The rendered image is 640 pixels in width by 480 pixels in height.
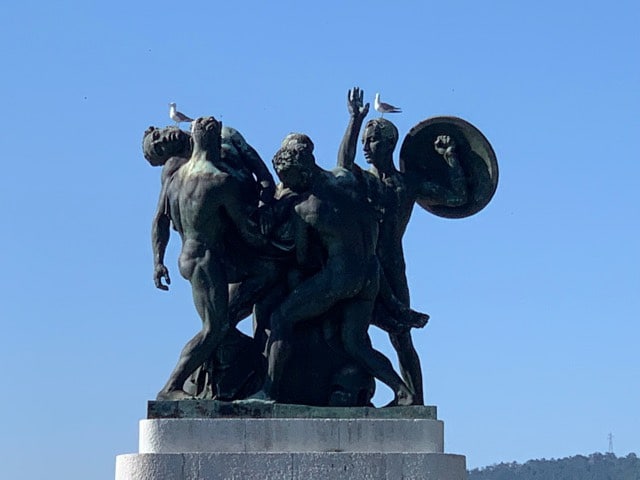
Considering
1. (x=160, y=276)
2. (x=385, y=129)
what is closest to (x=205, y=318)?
(x=160, y=276)

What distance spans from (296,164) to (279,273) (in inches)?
47.5

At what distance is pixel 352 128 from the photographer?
21766 millimetres

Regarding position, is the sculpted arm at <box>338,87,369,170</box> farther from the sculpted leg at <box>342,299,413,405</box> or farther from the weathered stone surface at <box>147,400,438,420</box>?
the weathered stone surface at <box>147,400,438,420</box>

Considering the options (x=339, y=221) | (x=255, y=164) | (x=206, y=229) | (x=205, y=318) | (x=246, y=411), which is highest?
(x=255, y=164)

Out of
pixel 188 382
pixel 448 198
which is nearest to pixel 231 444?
pixel 188 382

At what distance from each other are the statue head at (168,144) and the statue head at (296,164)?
1085 mm

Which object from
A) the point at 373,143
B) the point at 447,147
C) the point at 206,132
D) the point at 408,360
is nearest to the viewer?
the point at 206,132

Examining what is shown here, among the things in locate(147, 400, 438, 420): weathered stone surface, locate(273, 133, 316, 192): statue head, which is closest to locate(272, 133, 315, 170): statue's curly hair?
locate(273, 133, 316, 192): statue head

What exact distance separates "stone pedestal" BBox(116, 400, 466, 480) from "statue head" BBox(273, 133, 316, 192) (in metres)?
2.44

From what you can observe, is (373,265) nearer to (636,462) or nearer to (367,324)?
(367,324)

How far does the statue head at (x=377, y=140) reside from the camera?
21.9m

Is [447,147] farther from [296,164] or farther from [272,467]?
[272,467]

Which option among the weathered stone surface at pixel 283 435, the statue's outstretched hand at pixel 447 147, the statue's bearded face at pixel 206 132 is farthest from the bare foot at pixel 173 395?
the statue's outstretched hand at pixel 447 147

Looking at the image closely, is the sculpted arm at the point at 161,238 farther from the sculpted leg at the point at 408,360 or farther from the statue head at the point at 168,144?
the sculpted leg at the point at 408,360
